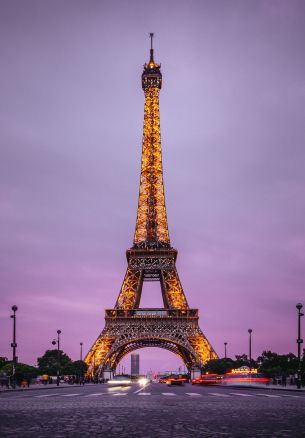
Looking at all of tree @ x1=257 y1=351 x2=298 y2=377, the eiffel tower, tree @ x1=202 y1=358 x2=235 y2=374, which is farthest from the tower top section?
tree @ x1=257 y1=351 x2=298 y2=377

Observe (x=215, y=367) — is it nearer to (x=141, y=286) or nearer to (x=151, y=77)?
(x=141, y=286)

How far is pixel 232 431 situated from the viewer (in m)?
9.48

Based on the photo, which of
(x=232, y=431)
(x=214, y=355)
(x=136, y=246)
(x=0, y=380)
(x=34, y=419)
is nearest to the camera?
(x=232, y=431)

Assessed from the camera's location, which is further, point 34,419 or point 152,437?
point 34,419

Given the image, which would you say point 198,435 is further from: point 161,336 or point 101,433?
point 161,336

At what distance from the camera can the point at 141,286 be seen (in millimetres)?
86125

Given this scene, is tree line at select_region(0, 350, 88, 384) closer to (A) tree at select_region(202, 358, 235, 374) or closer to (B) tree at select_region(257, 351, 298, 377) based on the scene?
(A) tree at select_region(202, 358, 235, 374)

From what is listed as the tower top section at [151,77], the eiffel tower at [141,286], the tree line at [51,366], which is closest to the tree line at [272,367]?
the eiffel tower at [141,286]

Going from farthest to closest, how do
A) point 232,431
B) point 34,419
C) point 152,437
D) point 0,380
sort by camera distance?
point 0,380 → point 34,419 → point 232,431 → point 152,437

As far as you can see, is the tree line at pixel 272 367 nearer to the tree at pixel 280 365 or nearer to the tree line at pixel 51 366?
the tree at pixel 280 365

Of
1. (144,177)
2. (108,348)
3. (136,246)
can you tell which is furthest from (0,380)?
(144,177)

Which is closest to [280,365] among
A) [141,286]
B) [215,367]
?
[215,367]

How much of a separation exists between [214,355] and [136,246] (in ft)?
60.9

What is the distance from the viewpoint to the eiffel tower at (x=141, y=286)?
7988cm
